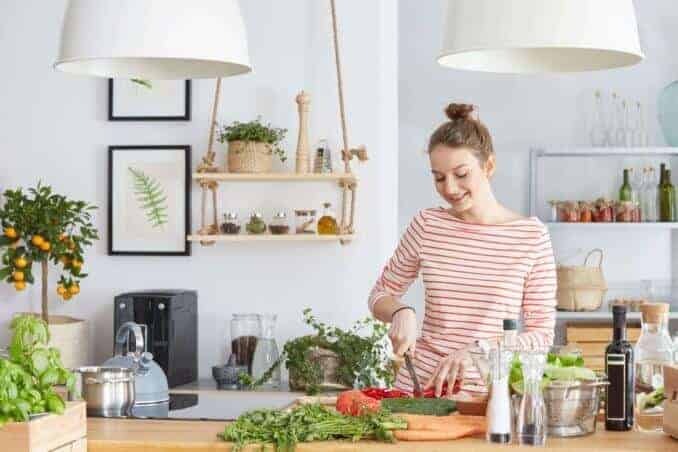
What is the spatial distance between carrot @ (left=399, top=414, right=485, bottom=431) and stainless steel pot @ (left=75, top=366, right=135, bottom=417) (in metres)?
0.80

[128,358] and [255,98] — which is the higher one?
[255,98]

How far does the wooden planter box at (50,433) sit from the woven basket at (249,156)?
2.44 meters

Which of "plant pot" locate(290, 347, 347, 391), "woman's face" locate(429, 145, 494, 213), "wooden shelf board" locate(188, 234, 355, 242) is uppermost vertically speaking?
"woman's face" locate(429, 145, 494, 213)

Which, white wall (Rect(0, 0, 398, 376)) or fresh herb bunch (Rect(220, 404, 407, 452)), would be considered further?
white wall (Rect(0, 0, 398, 376))

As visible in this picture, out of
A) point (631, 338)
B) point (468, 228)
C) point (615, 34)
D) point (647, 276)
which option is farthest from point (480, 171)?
point (647, 276)

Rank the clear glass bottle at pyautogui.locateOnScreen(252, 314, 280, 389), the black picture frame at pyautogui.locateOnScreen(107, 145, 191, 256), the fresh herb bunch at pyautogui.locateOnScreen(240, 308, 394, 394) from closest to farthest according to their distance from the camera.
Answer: the fresh herb bunch at pyautogui.locateOnScreen(240, 308, 394, 394) → the clear glass bottle at pyautogui.locateOnScreen(252, 314, 280, 389) → the black picture frame at pyautogui.locateOnScreen(107, 145, 191, 256)

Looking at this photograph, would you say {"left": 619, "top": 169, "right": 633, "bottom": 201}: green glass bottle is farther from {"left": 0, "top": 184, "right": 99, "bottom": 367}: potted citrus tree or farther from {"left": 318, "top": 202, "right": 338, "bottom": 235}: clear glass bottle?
{"left": 0, "top": 184, "right": 99, "bottom": 367}: potted citrus tree

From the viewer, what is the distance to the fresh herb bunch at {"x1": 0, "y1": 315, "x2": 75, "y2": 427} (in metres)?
2.35

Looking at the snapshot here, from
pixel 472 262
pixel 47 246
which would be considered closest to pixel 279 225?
pixel 47 246

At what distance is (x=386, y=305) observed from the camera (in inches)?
131

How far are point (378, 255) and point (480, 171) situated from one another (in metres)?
1.77

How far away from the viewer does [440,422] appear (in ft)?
8.54

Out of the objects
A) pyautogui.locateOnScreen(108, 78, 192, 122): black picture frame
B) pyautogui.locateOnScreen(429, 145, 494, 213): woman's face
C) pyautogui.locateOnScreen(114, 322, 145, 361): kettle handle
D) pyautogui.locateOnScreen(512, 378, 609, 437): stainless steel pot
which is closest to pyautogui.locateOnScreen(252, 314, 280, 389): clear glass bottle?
pyautogui.locateOnScreen(108, 78, 192, 122): black picture frame

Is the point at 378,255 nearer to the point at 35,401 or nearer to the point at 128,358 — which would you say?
the point at 128,358
